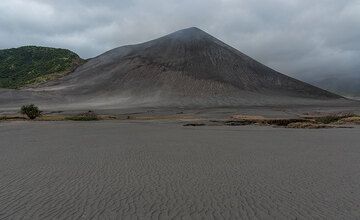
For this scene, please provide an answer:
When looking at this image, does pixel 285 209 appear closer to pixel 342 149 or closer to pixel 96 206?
pixel 96 206

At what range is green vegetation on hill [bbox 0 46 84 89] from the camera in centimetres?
15362

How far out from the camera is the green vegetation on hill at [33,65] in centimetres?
15362

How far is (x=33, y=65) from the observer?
17400cm

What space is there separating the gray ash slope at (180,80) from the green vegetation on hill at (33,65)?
941cm

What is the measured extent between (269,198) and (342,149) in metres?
11.8

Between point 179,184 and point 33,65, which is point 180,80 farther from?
point 179,184

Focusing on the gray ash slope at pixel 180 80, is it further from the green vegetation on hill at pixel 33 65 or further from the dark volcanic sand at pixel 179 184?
the dark volcanic sand at pixel 179 184

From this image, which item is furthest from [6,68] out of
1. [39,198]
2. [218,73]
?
[39,198]

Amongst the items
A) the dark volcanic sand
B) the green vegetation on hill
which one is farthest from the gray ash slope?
the dark volcanic sand

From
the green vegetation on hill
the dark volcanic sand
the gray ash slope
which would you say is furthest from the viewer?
the green vegetation on hill

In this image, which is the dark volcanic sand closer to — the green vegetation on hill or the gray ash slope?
the gray ash slope

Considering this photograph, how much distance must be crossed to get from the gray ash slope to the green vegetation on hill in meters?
9.41

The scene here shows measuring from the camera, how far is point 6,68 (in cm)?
17638

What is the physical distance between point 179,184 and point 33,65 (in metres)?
175
